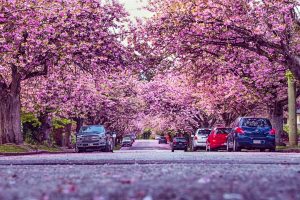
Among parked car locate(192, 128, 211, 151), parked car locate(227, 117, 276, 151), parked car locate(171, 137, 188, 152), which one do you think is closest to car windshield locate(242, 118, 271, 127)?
parked car locate(227, 117, 276, 151)

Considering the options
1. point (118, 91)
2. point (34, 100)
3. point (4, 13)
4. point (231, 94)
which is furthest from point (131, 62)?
point (118, 91)

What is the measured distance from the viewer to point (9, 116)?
3014cm

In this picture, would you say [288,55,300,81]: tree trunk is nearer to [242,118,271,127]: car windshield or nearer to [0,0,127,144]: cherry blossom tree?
[242,118,271,127]: car windshield

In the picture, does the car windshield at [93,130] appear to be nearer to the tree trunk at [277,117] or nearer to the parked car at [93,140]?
the parked car at [93,140]

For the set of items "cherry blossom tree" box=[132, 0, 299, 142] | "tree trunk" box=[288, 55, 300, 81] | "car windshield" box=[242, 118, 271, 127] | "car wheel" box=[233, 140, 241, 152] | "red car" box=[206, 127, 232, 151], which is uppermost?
"cherry blossom tree" box=[132, 0, 299, 142]

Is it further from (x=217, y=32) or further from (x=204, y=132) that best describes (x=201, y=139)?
(x=217, y=32)

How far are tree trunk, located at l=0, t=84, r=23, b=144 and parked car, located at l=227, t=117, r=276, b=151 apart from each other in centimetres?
1136

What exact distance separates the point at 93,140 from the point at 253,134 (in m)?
9.89

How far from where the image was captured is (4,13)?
70.5 feet

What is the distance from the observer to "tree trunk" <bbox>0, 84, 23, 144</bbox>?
30031 millimetres

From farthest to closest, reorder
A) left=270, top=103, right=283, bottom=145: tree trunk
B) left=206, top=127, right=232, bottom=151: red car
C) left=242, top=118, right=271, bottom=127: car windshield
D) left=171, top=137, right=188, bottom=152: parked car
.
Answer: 1. left=171, top=137, right=188, bottom=152: parked car
2. left=270, top=103, right=283, bottom=145: tree trunk
3. left=206, top=127, right=232, bottom=151: red car
4. left=242, top=118, right=271, bottom=127: car windshield

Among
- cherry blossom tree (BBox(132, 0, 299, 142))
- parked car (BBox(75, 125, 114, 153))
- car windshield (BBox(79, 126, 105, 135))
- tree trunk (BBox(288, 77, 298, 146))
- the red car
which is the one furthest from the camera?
the red car

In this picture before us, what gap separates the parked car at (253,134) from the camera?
2817 centimetres

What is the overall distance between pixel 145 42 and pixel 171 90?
34.9 metres
